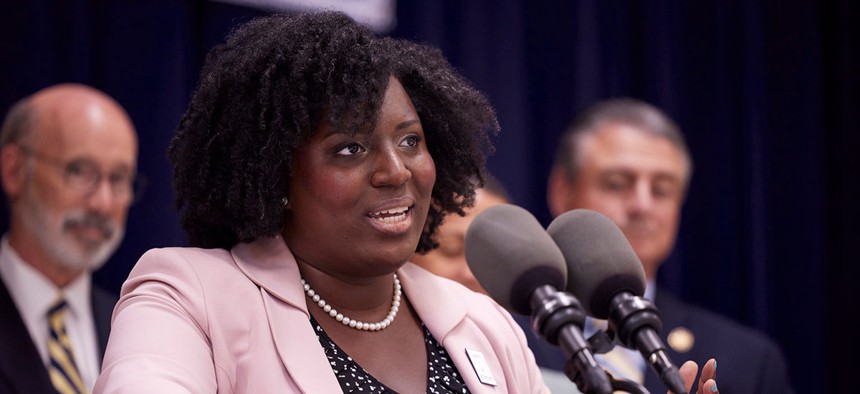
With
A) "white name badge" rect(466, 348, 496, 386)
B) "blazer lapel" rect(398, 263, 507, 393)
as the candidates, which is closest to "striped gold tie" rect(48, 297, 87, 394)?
"blazer lapel" rect(398, 263, 507, 393)

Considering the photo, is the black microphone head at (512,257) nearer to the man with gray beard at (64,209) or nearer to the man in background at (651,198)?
the man with gray beard at (64,209)

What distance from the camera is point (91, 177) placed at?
3436 mm

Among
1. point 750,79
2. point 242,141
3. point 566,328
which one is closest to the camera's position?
point 566,328

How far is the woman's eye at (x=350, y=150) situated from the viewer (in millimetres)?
1884

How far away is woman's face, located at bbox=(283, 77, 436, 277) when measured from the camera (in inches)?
73.7

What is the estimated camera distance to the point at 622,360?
354cm

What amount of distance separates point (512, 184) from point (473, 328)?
2.14 metres

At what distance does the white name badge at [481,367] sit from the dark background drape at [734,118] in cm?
218

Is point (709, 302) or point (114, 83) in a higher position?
point (114, 83)

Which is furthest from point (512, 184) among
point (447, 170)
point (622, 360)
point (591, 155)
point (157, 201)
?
point (447, 170)

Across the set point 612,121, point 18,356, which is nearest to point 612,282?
point 18,356

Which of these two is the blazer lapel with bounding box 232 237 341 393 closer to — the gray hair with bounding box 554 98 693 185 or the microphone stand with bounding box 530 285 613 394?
the microphone stand with bounding box 530 285 613 394

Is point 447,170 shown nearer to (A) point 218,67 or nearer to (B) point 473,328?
(B) point 473,328

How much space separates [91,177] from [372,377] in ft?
6.04
